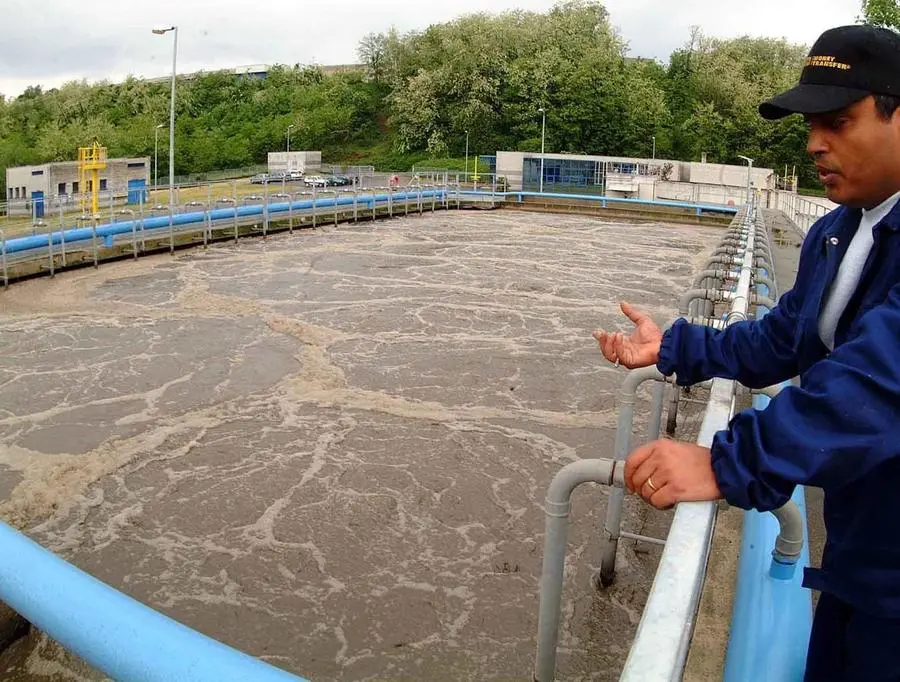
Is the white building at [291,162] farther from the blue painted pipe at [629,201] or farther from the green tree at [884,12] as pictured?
the green tree at [884,12]

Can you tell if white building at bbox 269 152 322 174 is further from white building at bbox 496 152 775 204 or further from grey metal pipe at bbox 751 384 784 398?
grey metal pipe at bbox 751 384 784 398

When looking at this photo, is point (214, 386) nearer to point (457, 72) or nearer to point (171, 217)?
point (171, 217)

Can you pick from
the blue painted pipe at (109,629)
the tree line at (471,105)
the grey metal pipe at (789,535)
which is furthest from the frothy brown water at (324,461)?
the tree line at (471,105)

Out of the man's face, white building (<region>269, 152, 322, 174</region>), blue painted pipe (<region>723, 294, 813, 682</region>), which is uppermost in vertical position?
white building (<region>269, 152, 322, 174</region>)

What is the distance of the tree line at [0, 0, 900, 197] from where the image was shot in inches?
2170

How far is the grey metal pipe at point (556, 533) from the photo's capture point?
6.71 feet

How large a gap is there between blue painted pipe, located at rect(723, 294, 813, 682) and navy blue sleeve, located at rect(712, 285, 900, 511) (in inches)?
20.9

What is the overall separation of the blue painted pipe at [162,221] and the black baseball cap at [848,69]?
46.6 ft

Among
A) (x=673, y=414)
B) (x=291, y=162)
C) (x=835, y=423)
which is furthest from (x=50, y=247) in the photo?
(x=291, y=162)

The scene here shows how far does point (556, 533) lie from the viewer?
8.11 feet

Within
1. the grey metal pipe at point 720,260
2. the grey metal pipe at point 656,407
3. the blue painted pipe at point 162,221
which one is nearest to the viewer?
the grey metal pipe at point 656,407

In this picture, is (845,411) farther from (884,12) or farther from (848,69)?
(884,12)

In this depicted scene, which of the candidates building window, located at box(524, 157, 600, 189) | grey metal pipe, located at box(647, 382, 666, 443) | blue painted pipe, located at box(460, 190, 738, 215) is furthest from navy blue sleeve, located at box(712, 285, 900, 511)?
building window, located at box(524, 157, 600, 189)

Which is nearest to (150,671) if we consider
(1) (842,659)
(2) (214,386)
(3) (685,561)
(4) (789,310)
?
(3) (685,561)
